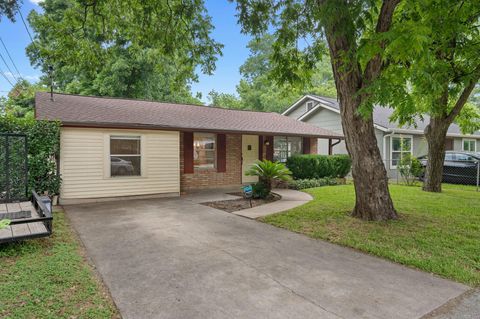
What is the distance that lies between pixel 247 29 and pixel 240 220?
15.6ft

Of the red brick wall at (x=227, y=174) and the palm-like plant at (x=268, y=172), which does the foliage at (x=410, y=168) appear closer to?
the palm-like plant at (x=268, y=172)

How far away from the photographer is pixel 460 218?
637cm

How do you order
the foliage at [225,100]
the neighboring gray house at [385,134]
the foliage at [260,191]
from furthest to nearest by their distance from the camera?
the foliage at [225,100]
the neighboring gray house at [385,134]
the foliage at [260,191]

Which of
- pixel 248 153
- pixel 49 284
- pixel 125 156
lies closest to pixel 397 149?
pixel 248 153

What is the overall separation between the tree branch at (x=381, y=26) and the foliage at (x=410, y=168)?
28.0 feet

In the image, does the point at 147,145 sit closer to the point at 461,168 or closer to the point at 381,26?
the point at 381,26

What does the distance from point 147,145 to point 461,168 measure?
13502 millimetres

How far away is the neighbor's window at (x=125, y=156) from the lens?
8.83m

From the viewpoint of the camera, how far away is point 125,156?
29.6ft

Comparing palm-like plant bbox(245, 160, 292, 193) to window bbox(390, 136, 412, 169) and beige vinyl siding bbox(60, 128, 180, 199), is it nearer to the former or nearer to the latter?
beige vinyl siding bbox(60, 128, 180, 199)

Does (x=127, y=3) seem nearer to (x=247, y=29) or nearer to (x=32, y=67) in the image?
(x=247, y=29)

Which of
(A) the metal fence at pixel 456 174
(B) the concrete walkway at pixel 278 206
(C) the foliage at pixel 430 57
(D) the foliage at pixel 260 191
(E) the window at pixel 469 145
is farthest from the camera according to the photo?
(E) the window at pixel 469 145

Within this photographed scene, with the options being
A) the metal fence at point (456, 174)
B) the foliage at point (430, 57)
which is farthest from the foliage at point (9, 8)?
the metal fence at point (456, 174)

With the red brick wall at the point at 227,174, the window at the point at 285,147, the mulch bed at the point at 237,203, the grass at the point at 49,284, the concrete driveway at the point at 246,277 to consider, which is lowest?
the concrete driveway at the point at 246,277
